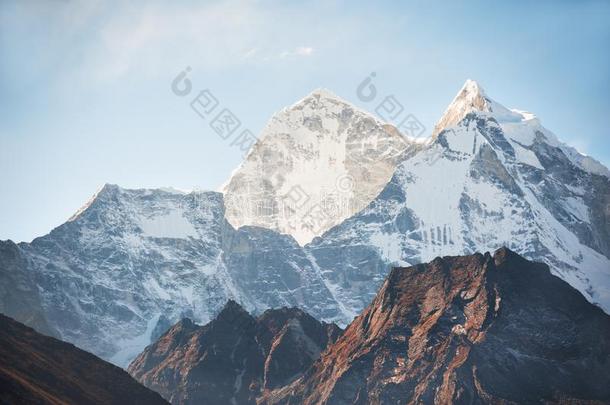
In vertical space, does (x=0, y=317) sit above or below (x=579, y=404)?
above

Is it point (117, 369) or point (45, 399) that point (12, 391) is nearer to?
point (45, 399)

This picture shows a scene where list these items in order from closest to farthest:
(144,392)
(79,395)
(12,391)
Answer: (12,391)
(79,395)
(144,392)

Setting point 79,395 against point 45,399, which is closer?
point 45,399

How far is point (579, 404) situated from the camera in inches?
7820

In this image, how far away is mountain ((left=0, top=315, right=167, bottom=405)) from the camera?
6618 inches

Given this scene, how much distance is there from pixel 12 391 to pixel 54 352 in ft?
122

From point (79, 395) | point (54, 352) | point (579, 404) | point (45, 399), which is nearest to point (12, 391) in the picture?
point (45, 399)

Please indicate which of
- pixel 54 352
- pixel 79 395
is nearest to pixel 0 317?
pixel 54 352

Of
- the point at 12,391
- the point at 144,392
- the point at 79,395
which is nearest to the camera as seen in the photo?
the point at 12,391

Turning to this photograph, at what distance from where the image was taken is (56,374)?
182 m

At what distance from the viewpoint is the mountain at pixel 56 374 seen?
168 m

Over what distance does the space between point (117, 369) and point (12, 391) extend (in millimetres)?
41328

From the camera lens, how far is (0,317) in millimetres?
195875

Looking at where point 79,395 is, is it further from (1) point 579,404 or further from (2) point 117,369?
(1) point 579,404
